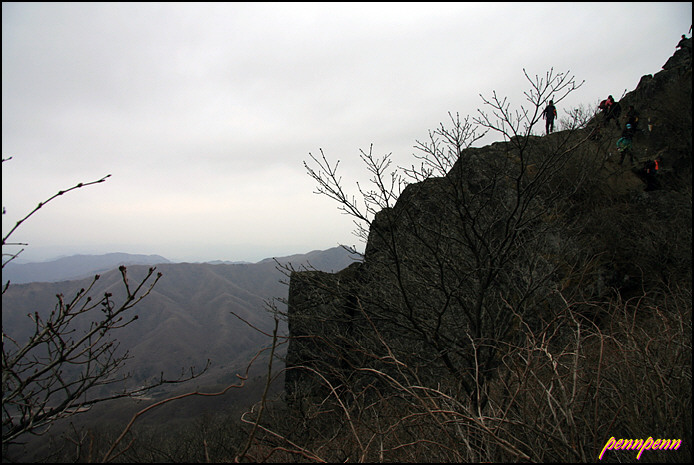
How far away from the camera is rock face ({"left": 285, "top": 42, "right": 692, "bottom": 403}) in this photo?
5.14 m

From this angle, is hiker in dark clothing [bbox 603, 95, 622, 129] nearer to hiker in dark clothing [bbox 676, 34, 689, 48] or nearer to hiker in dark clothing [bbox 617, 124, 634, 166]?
hiker in dark clothing [bbox 617, 124, 634, 166]

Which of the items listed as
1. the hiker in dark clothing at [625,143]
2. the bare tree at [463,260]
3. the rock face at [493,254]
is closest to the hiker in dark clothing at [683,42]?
the rock face at [493,254]

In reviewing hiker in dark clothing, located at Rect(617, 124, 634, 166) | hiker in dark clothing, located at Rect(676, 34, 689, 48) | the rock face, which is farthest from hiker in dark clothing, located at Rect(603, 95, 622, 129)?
hiker in dark clothing, located at Rect(676, 34, 689, 48)

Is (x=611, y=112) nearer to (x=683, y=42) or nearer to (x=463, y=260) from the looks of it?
(x=463, y=260)

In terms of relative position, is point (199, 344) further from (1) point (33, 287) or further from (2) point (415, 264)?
(2) point (415, 264)

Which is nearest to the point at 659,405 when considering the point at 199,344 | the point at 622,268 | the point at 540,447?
the point at 540,447

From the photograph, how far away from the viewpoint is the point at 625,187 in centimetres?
1119

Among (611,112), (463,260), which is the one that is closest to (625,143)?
(611,112)

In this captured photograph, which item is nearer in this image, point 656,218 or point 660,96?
point 656,218

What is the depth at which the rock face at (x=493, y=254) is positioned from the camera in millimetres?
5141

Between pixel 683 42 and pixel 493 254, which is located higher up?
pixel 683 42

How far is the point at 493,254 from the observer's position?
4.94 meters

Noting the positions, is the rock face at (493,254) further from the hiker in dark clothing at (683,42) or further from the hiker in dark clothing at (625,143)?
the hiker in dark clothing at (683,42)

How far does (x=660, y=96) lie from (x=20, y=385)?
2234 centimetres
